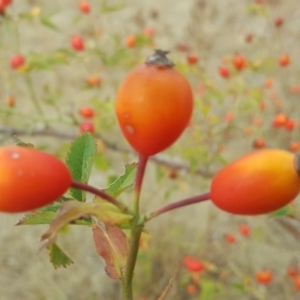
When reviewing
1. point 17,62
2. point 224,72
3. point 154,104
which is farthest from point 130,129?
point 224,72

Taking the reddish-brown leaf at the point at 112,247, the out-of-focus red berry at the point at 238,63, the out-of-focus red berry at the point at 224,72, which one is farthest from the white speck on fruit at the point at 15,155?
the out-of-focus red berry at the point at 224,72

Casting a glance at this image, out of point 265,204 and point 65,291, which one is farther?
point 65,291

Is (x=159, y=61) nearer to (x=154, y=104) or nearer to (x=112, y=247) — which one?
(x=154, y=104)

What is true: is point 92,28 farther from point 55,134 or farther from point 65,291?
point 55,134

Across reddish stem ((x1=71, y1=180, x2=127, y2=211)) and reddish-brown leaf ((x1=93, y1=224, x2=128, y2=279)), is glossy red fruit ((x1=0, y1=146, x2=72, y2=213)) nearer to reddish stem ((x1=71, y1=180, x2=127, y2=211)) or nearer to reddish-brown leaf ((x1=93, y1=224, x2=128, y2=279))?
reddish stem ((x1=71, y1=180, x2=127, y2=211))

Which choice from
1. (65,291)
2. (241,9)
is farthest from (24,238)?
(241,9)

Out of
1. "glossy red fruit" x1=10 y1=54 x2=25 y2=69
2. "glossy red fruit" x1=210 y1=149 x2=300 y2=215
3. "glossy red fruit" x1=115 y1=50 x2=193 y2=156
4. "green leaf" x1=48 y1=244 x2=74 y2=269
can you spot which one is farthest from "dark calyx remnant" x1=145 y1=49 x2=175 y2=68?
"glossy red fruit" x1=10 y1=54 x2=25 y2=69
